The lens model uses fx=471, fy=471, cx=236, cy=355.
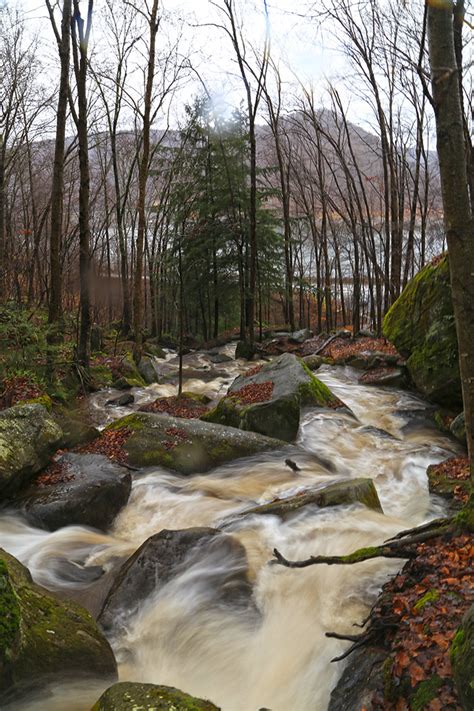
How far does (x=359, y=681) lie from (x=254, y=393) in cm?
740

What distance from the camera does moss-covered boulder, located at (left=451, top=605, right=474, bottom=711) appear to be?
2.03m

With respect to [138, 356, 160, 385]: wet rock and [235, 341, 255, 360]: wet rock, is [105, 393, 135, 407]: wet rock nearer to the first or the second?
[138, 356, 160, 385]: wet rock

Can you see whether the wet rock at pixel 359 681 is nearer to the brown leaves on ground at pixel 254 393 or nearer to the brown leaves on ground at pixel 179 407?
the brown leaves on ground at pixel 254 393

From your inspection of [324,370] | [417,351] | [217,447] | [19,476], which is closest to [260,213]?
[324,370]

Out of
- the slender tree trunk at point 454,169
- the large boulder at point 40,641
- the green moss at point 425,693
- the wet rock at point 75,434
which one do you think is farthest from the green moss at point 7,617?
the wet rock at point 75,434

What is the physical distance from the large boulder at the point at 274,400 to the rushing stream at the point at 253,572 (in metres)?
0.70

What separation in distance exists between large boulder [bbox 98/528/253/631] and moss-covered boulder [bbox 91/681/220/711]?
1.43 metres

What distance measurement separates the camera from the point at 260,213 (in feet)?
68.7

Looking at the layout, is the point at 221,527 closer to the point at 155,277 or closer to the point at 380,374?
the point at 380,374

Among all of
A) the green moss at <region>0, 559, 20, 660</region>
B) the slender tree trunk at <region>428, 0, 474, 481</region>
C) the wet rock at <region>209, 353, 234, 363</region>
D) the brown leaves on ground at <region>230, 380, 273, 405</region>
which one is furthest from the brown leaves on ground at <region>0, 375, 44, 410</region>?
the wet rock at <region>209, 353, 234, 363</region>

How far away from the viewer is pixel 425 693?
7.41 ft

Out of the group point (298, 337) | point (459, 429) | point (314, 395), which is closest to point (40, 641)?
point (459, 429)

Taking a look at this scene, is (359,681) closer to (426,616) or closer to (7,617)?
(426,616)

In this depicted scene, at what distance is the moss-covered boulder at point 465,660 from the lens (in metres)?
2.03
